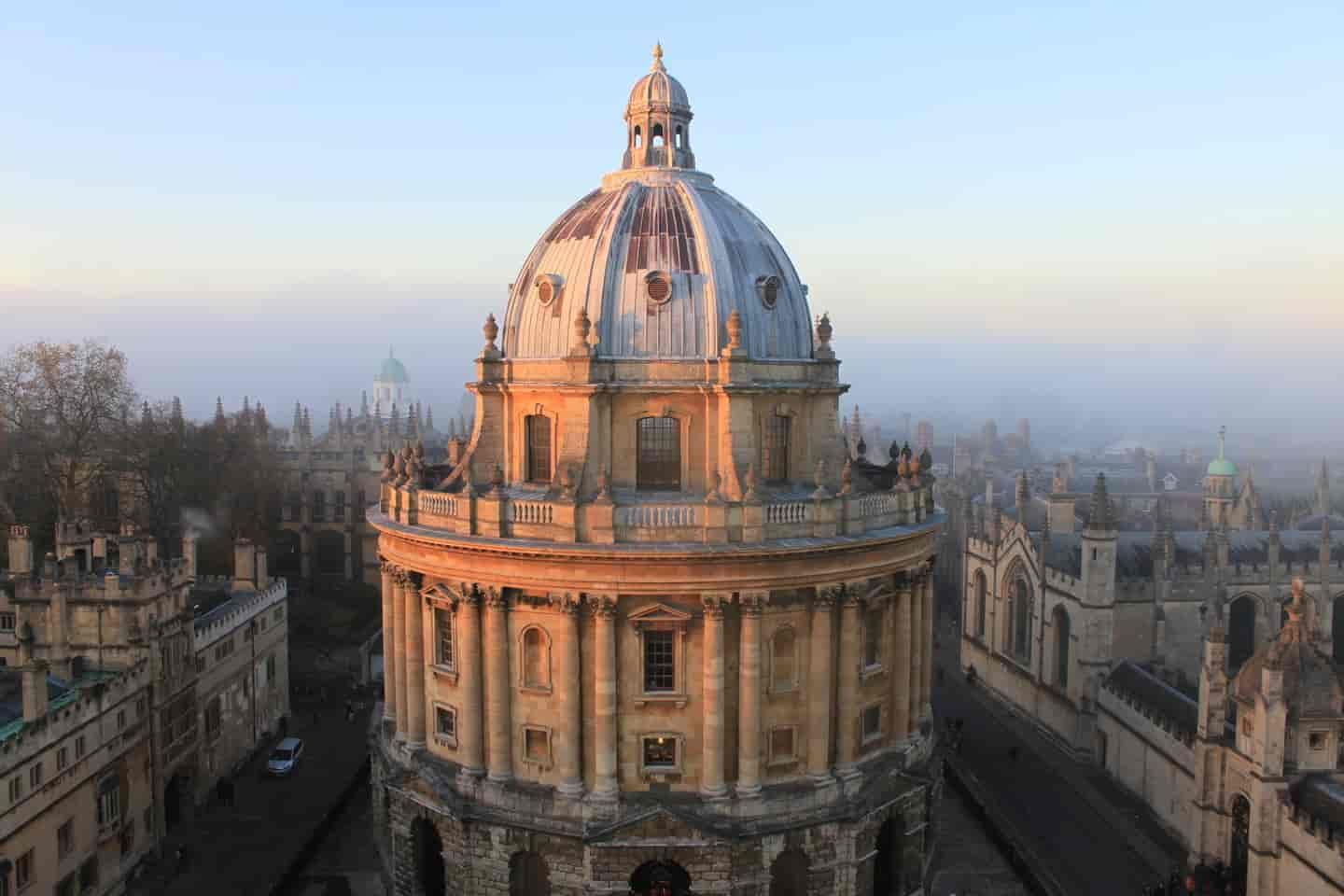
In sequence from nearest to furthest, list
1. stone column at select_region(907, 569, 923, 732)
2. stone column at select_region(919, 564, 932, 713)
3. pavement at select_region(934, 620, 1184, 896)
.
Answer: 1. stone column at select_region(907, 569, 923, 732)
2. stone column at select_region(919, 564, 932, 713)
3. pavement at select_region(934, 620, 1184, 896)

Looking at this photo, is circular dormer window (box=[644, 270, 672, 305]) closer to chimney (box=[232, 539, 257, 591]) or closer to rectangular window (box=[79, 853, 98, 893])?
rectangular window (box=[79, 853, 98, 893])

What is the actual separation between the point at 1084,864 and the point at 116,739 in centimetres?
3646

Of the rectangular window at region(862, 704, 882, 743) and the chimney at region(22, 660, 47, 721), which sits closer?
the chimney at region(22, 660, 47, 721)

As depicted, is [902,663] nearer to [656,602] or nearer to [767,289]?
[656,602]

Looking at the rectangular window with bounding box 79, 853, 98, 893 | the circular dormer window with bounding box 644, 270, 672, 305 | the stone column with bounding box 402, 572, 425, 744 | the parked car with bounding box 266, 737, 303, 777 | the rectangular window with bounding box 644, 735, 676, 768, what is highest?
the circular dormer window with bounding box 644, 270, 672, 305

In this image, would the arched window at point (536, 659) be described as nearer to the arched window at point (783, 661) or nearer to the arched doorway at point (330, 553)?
the arched window at point (783, 661)

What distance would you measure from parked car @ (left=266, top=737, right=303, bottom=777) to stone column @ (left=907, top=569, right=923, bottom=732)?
29.3 meters

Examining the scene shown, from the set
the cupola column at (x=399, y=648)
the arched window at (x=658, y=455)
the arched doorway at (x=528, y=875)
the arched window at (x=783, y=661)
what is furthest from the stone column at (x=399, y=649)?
the arched window at (x=783, y=661)

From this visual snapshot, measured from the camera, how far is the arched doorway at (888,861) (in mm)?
36594

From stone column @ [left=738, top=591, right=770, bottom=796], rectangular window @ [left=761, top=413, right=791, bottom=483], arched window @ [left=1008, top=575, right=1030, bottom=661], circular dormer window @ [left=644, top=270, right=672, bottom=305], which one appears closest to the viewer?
stone column @ [left=738, top=591, right=770, bottom=796]

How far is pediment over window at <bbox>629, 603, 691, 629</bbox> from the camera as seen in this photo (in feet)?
107

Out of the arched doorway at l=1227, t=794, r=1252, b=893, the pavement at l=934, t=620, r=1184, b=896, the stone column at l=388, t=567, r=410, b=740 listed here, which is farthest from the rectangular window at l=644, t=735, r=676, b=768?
the arched doorway at l=1227, t=794, r=1252, b=893

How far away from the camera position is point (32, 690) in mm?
33406

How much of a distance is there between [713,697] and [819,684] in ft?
11.8
